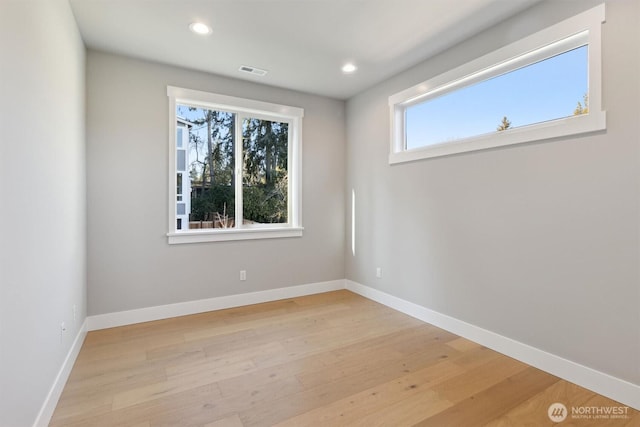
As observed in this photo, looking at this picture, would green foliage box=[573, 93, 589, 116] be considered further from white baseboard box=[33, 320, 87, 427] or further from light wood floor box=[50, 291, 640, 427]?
white baseboard box=[33, 320, 87, 427]

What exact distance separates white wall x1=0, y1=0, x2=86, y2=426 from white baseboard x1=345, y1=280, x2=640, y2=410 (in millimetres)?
3018

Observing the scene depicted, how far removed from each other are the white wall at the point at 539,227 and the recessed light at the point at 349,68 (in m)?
0.50

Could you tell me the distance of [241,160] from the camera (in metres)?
3.91

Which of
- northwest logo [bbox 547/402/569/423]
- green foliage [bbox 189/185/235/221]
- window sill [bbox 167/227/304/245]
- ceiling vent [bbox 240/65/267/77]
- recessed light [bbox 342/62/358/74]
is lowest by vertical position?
northwest logo [bbox 547/402/569/423]

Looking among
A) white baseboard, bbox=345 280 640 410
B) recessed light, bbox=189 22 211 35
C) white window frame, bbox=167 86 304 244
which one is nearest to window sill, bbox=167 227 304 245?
white window frame, bbox=167 86 304 244

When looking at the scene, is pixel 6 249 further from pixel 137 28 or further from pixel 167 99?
pixel 167 99

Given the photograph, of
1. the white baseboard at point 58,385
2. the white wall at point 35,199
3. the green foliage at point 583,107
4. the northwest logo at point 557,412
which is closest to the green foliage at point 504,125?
the green foliage at point 583,107

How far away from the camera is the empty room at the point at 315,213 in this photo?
6.04 feet

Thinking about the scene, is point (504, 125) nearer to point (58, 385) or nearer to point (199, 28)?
point (199, 28)

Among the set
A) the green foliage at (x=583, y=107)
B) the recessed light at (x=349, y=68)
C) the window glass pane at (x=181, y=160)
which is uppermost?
the recessed light at (x=349, y=68)

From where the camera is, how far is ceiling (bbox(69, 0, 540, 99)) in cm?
237

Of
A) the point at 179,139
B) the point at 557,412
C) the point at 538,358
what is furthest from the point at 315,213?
the point at 557,412

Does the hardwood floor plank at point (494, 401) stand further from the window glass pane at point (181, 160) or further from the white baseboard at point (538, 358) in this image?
the window glass pane at point (181, 160)

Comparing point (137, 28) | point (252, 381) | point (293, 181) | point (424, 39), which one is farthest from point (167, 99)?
point (252, 381)
